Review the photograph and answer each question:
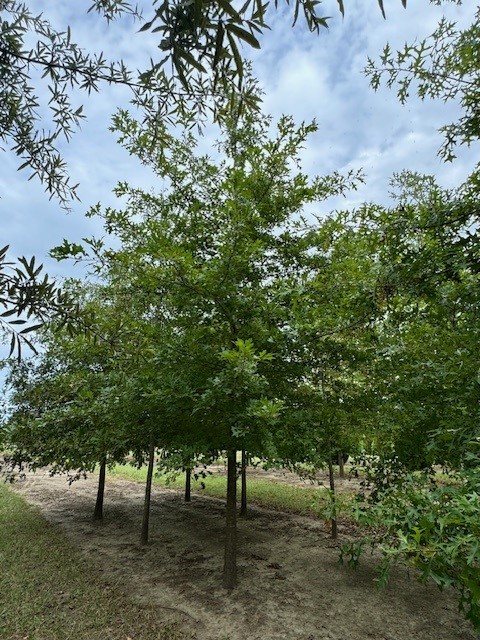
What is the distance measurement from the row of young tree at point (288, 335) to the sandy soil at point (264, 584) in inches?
30.4

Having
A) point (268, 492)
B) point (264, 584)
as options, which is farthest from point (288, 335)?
point (268, 492)

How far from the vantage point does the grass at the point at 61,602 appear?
4.75 meters

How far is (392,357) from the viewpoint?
5.23 meters

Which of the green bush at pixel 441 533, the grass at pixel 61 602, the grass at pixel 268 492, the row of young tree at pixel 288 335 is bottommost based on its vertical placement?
the grass at pixel 61 602

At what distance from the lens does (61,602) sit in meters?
5.55

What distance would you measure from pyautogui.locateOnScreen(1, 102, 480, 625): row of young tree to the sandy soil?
2.53ft

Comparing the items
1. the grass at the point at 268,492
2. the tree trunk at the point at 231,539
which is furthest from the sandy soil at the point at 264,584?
the grass at the point at 268,492

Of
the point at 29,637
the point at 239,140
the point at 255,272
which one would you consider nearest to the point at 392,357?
the point at 255,272

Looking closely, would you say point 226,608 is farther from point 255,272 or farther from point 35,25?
point 35,25

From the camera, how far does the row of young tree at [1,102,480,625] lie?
3.66 metres

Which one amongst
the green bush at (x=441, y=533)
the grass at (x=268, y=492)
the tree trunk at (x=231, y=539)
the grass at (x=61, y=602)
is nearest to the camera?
the green bush at (x=441, y=533)

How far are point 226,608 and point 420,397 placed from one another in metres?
3.91

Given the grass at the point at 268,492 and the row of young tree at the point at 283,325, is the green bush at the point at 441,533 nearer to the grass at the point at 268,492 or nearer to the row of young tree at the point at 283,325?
the row of young tree at the point at 283,325

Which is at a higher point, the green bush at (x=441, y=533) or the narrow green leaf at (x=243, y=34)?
the narrow green leaf at (x=243, y=34)
